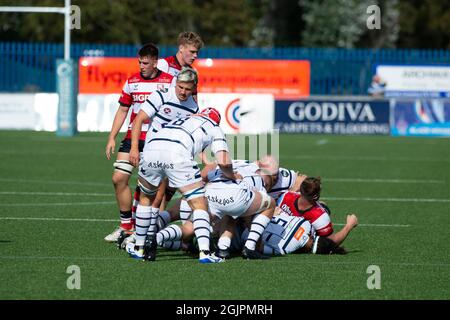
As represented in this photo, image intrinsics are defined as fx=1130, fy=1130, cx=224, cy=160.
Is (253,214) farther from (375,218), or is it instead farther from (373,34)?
(373,34)

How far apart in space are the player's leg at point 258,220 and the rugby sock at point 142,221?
2.91 feet

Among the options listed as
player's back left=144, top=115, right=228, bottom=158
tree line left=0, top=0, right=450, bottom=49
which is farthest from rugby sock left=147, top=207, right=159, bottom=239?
tree line left=0, top=0, right=450, bottom=49

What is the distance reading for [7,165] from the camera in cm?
2120

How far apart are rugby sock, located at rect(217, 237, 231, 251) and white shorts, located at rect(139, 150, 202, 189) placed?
2.22ft

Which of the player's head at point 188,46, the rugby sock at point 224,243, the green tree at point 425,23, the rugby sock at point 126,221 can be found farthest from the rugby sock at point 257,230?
the green tree at point 425,23

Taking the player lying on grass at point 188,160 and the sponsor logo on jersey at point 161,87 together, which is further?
the sponsor logo on jersey at point 161,87

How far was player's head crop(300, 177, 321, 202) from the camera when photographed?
10.9 meters

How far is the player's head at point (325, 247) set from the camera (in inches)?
432

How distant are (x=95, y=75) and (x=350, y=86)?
24.9 feet

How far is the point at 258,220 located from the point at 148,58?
2208 millimetres

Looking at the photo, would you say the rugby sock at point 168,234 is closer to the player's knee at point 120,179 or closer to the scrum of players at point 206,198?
the scrum of players at point 206,198

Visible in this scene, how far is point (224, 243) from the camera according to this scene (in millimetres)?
10477

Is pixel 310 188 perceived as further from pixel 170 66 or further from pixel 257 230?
pixel 170 66

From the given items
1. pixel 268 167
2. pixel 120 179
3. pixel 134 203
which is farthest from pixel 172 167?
pixel 134 203
